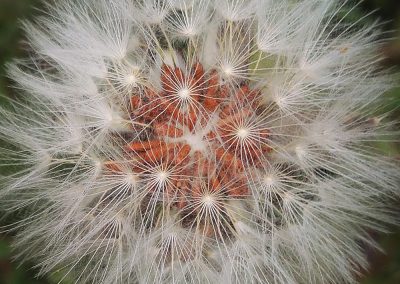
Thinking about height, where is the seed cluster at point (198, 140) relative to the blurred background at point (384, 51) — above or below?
below

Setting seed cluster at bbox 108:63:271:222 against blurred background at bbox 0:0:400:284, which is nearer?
seed cluster at bbox 108:63:271:222

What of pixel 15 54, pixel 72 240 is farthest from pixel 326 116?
pixel 15 54

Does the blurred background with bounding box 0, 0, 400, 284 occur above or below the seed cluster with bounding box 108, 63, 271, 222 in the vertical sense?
above

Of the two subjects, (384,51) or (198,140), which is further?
(384,51)

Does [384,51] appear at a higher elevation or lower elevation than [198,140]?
higher

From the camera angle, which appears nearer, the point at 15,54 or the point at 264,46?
the point at 264,46

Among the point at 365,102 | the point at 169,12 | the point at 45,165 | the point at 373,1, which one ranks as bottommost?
the point at 45,165

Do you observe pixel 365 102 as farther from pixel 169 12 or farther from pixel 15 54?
pixel 15 54

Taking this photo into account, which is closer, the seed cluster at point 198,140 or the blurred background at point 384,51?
the seed cluster at point 198,140
